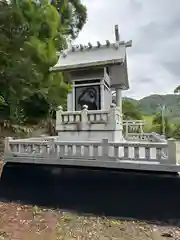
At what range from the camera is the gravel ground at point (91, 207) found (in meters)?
3.74

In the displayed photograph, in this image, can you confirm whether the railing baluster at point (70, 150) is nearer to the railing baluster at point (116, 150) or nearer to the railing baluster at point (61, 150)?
the railing baluster at point (61, 150)

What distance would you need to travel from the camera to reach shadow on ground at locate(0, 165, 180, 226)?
400cm

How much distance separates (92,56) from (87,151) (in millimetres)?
3474

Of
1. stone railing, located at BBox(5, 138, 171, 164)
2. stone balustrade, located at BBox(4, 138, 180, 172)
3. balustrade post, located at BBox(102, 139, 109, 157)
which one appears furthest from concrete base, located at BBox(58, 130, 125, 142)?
balustrade post, located at BBox(102, 139, 109, 157)

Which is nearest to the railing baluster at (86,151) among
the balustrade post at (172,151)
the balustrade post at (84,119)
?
the balustrade post at (84,119)

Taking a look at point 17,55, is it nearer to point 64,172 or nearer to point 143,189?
point 64,172

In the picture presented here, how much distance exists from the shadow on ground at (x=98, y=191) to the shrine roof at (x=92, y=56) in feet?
9.98

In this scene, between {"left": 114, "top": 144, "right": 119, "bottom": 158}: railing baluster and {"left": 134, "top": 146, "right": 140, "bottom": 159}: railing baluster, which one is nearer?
{"left": 134, "top": 146, "right": 140, "bottom": 159}: railing baluster

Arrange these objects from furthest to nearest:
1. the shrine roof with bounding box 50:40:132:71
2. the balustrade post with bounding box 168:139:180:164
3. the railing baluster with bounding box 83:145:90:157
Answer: the shrine roof with bounding box 50:40:132:71
the railing baluster with bounding box 83:145:90:157
the balustrade post with bounding box 168:139:180:164

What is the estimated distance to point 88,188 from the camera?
449 centimetres

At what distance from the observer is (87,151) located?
4.66m

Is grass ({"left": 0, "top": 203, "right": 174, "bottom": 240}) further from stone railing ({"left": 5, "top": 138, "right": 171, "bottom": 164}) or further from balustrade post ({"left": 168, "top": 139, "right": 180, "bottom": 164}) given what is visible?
balustrade post ({"left": 168, "top": 139, "right": 180, "bottom": 164})

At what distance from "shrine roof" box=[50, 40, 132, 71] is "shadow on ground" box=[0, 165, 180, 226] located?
9.98ft

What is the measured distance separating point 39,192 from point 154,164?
2504 millimetres
